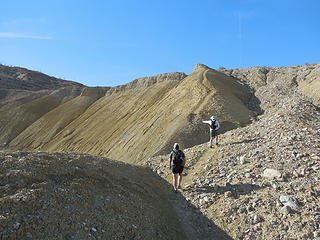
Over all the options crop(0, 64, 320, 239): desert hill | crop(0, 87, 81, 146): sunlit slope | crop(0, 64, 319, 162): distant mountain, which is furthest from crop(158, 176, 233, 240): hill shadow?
crop(0, 87, 81, 146): sunlit slope

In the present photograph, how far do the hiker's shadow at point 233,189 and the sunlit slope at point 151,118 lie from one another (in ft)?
19.1

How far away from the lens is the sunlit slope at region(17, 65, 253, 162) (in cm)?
1452

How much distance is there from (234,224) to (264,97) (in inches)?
625

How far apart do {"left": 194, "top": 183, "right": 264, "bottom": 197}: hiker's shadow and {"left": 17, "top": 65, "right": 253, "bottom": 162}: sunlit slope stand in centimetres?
583

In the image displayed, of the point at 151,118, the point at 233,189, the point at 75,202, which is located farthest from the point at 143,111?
the point at 75,202

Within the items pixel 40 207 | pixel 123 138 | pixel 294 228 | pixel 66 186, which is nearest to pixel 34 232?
pixel 40 207

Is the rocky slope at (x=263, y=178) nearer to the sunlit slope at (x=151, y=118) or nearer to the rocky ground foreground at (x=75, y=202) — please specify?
the rocky ground foreground at (x=75, y=202)

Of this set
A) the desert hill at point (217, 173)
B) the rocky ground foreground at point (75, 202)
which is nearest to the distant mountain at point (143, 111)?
the desert hill at point (217, 173)

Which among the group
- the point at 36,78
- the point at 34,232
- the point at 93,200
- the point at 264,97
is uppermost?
the point at 36,78

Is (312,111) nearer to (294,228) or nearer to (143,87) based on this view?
(294,228)

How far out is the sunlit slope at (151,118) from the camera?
1452cm

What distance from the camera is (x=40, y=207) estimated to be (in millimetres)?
4434

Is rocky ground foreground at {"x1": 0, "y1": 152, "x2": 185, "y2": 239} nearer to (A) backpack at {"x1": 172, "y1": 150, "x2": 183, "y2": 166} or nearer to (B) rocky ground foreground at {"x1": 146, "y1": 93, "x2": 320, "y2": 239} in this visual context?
(A) backpack at {"x1": 172, "y1": 150, "x2": 183, "y2": 166}

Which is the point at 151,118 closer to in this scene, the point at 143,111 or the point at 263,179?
the point at 143,111
